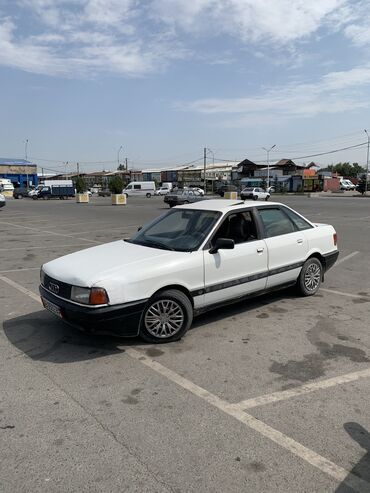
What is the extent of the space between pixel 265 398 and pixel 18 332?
3.07m

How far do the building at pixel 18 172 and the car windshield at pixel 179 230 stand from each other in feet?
303

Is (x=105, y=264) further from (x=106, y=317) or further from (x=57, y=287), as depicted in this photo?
(x=106, y=317)

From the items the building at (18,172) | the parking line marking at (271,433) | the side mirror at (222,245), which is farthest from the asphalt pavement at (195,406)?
the building at (18,172)

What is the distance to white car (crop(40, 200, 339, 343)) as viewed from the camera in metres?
4.48

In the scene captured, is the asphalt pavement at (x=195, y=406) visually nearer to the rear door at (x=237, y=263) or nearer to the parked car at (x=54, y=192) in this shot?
the rear door at (x=237, y=263)

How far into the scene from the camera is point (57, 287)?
478cm

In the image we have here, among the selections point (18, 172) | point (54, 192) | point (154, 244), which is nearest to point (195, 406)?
point (154, 244)

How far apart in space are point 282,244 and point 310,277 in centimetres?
93

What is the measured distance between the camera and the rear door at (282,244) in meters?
6.03

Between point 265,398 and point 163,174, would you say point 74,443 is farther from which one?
point 163,174

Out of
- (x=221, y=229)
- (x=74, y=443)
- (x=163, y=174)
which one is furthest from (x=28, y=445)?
(x=163, y=174)

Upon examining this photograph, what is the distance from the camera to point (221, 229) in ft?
18.4

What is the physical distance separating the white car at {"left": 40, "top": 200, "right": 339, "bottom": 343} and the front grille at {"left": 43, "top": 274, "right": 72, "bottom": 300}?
1 cm

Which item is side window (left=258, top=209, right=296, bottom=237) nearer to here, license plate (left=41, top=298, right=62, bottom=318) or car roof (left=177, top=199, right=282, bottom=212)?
car roof (left=177, top=199, right=282, bottom=212)
